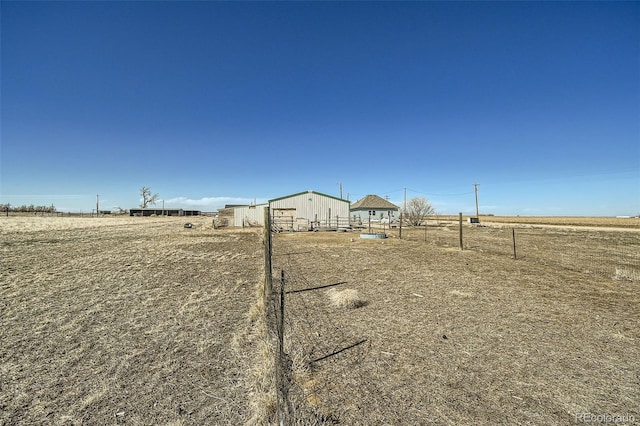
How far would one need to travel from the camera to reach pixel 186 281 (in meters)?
9.48

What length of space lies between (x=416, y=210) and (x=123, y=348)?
46768mm

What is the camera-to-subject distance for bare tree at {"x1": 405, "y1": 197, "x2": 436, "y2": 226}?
4628 centimetres

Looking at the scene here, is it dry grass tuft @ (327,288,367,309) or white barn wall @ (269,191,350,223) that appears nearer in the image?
dry grass tuft @ (327,288,367,309)

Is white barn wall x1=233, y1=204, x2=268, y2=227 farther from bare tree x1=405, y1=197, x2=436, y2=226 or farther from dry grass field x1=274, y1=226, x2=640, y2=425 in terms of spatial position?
dry grass field x1=274, y1=226, x2=640, y2=425

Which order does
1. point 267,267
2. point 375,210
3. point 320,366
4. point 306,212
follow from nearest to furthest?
1. point 320,366
2. point 267,267
3. point 306,212
4. point 375,210

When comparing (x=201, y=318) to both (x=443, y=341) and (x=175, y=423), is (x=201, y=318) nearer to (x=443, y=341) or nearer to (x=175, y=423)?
(x=175, y=423)

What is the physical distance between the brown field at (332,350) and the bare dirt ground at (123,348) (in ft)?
0.08

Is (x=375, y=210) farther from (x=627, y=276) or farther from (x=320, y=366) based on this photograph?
(x=320, y=366)

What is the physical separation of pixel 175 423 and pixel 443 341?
13.6 feet

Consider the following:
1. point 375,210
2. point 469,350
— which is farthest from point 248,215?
point 469,350

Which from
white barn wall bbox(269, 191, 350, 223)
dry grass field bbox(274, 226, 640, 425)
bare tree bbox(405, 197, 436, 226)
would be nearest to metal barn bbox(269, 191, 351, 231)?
white barn wall bbox(269, 191, 350, 223)

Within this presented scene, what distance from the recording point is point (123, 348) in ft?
15.8

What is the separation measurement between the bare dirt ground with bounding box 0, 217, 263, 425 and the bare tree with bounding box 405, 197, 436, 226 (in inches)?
1573

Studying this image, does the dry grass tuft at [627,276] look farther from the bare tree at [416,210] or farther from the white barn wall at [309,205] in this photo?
the bare tree at [416,210]
